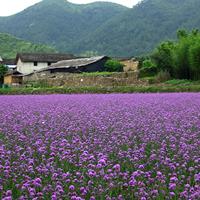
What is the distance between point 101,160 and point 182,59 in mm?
24888

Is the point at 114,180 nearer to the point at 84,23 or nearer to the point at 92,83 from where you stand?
the point at 92,83

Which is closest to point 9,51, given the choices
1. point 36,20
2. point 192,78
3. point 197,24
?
point 197,24

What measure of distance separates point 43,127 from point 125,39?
318 feet

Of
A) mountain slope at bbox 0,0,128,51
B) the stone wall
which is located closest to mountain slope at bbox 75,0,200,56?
mountain slope at bbox 0,0,128,51

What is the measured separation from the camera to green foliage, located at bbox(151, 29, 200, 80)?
26484 mm

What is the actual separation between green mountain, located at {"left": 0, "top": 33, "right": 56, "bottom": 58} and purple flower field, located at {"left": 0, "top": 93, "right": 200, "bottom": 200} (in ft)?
273

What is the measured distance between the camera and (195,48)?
26.4 metres

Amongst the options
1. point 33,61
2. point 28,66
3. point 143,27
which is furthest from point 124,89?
point 143,27

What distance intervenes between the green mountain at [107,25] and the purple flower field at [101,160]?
289 ft

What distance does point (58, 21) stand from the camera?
144125 millimetres

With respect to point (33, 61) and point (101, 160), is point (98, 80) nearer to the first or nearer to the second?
point (101, 160)

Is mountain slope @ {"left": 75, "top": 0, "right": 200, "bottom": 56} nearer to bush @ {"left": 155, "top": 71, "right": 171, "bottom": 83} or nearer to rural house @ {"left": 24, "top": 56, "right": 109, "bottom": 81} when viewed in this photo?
rural house @ {"left": 24, "top": 56, "right": 109, "bottom": 81}

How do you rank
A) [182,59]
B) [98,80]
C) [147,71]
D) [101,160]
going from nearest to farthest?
[101,160] → [182,59] → [98,80] → [147,71]

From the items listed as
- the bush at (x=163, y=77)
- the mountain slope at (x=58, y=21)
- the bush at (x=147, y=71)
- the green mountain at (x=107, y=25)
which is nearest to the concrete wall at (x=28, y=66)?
the bush at (x=147, y=71)
